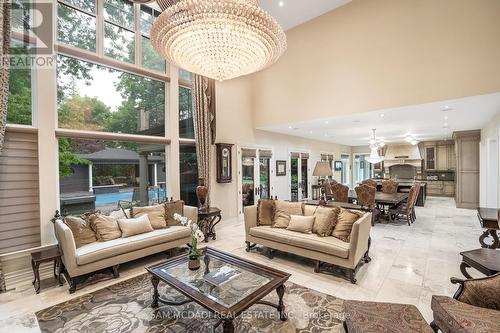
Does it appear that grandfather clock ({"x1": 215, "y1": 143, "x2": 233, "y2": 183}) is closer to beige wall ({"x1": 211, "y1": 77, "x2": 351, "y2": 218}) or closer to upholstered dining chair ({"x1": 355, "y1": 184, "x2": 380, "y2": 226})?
beige wall ({"x1": 211, "y1": 77, "x2": 351, "y2": 218})

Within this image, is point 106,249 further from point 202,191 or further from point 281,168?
point 281,168

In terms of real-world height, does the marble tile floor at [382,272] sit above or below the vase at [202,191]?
below

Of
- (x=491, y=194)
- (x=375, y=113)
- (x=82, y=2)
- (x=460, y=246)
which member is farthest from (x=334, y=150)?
(x=82, y=2)

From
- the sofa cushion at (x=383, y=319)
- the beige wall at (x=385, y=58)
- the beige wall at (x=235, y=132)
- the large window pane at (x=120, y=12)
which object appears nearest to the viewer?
the sofa cushion at (x=383, y=319)

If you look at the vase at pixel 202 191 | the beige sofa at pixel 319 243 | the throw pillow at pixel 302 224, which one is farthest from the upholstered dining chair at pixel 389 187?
the vase at pixel 202 191

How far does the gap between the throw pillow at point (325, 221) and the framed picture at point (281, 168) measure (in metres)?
4.24

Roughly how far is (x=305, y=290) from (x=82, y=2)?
5.80 m

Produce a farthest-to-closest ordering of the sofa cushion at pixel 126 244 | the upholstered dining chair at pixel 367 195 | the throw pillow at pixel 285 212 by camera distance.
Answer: the upholstered dining chair at pixel 367 195, the throw pillow at pixel 285 212, the sofa cushion at pixel 126 244

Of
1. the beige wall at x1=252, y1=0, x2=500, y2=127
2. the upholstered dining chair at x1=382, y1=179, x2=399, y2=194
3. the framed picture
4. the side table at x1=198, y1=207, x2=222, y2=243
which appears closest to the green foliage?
the side table at x1=198, y1=207, x2=222, y2=243

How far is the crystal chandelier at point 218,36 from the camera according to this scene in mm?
1903

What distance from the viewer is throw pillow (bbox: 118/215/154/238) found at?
3.66 meters

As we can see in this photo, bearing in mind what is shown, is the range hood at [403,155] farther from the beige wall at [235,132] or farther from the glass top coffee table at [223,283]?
the glass top coffee table at [223,283]

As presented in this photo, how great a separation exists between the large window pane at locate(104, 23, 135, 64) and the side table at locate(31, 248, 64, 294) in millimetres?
3379

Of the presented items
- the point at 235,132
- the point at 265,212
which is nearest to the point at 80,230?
the point at 265,212
